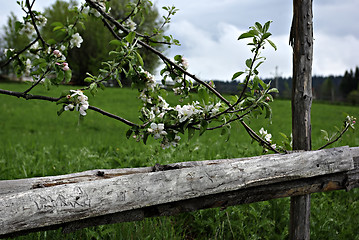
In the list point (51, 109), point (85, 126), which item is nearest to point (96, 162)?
point (85, 126)

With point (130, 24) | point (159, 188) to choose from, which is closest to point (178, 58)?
point (130, 24)

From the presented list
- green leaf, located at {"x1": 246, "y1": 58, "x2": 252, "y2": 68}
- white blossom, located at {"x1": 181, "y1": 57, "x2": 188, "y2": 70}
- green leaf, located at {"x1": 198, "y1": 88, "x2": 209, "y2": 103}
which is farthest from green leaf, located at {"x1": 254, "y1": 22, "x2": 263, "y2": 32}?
white blossom, located at {"x1": 181, "y1": 57, "x2": 188, "y2": 70}

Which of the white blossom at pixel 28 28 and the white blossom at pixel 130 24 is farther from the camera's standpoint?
the white blossom at pixel 28 28

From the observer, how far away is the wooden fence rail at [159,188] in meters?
1.71

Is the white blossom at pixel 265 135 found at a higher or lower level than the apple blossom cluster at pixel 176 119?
lower

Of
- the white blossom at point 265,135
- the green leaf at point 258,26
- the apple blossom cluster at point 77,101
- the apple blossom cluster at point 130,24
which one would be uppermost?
the apple blossom cluster at point 130,24

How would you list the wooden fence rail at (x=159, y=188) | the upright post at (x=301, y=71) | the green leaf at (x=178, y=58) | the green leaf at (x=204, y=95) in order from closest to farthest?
the wooden fence rail at (x=159, y=188)
the green leaf at (x=204, y=95)
the upright post at (x=301, y=71)
the green leaf at (x=178, y=58)

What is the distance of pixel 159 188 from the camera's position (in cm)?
197

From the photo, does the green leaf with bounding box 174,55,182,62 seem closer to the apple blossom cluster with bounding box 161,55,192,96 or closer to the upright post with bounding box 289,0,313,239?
the apple blossom cluster with bounding box 161,55,192,96

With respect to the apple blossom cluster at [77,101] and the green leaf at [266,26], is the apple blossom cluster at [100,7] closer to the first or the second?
the apple blossom cluster at [77,101]

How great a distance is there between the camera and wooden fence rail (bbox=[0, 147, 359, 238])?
1706 mm

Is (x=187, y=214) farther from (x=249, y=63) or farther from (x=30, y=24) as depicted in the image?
(x=30, y=24)

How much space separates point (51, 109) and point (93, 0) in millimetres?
10040

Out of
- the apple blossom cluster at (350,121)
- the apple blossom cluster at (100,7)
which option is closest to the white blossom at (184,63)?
the apple blossom cluster at (100,7)
